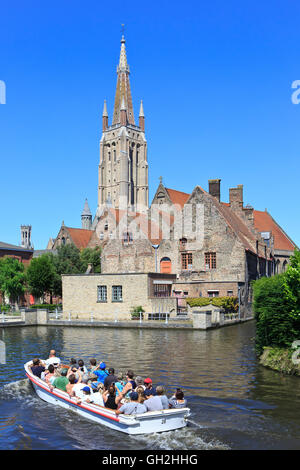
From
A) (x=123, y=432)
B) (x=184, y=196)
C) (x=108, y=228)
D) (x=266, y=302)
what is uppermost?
(x=184, y=196)

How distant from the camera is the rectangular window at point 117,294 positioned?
48094 mm

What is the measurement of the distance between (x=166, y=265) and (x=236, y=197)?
14.2 meters

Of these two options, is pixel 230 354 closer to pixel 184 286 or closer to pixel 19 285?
pixel 184 286

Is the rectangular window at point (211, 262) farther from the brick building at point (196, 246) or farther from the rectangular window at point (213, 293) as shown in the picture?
the rectangular window at point (213, 293)

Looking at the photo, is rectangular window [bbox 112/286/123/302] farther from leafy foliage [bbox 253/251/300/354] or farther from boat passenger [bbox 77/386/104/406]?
boat passenger [bbox 77/386/104/406]

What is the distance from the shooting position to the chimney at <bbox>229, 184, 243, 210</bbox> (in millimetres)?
61412

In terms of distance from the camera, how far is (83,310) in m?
50.2

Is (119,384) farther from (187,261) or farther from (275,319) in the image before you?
(187,261)

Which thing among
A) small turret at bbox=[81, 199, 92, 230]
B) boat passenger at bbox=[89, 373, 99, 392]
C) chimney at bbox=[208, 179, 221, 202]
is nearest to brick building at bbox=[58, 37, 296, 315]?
chimney at bbox=[208, 179, 221, 202]

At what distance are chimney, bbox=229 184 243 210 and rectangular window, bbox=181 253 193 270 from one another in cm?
1209

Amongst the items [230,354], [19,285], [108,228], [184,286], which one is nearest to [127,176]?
[108,228]

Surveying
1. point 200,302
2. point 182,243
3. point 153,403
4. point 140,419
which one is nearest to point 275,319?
point 153,403

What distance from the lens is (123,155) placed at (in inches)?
5325

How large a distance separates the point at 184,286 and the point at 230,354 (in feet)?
83.9
